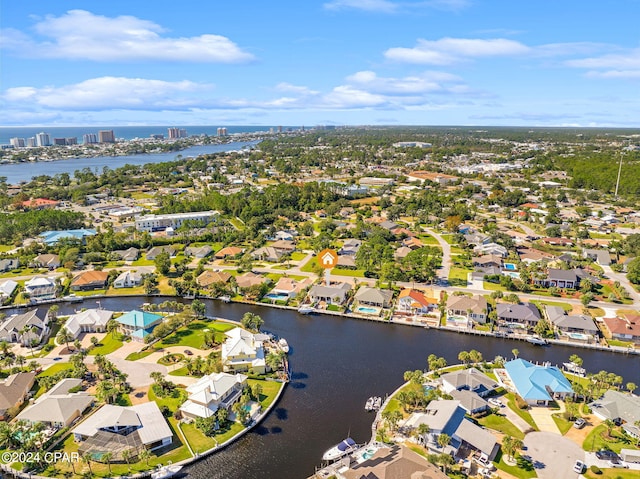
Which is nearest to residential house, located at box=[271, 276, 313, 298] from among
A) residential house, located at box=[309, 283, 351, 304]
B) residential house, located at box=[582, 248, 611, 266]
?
residential house, located at box=[309, 283, 351, 304]

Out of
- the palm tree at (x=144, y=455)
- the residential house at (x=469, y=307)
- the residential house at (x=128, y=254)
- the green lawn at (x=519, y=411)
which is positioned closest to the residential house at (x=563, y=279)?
the residential house at (x=469, y=307)

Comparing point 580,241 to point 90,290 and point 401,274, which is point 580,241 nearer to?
point 401,274

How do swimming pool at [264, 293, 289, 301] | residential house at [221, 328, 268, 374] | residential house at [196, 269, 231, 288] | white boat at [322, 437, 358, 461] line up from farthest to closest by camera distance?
residential house at [196, 269, 231, 288] < swimming pool at [264, 293, 289, 301] < residential house at [221, 328, 268, 374] < white boat at [322, 437, 358, 461]

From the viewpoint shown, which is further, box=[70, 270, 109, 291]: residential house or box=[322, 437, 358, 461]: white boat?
box=[70, 270, 109, 291]: residential house

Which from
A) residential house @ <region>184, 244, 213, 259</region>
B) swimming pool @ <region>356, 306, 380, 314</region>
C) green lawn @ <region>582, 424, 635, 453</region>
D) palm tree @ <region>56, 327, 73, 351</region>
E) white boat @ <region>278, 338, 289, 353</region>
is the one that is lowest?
white boat @ <region>278, 338, 289, 353</region>

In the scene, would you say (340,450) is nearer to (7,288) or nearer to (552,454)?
(552,454)

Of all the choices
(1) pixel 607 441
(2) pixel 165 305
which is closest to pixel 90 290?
(2) pixel 165 305

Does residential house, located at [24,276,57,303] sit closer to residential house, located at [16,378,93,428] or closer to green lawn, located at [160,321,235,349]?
green lawn, located at [160,321,235,349]

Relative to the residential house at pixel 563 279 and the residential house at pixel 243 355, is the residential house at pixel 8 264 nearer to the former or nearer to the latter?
the residential house at pixel 243 355
